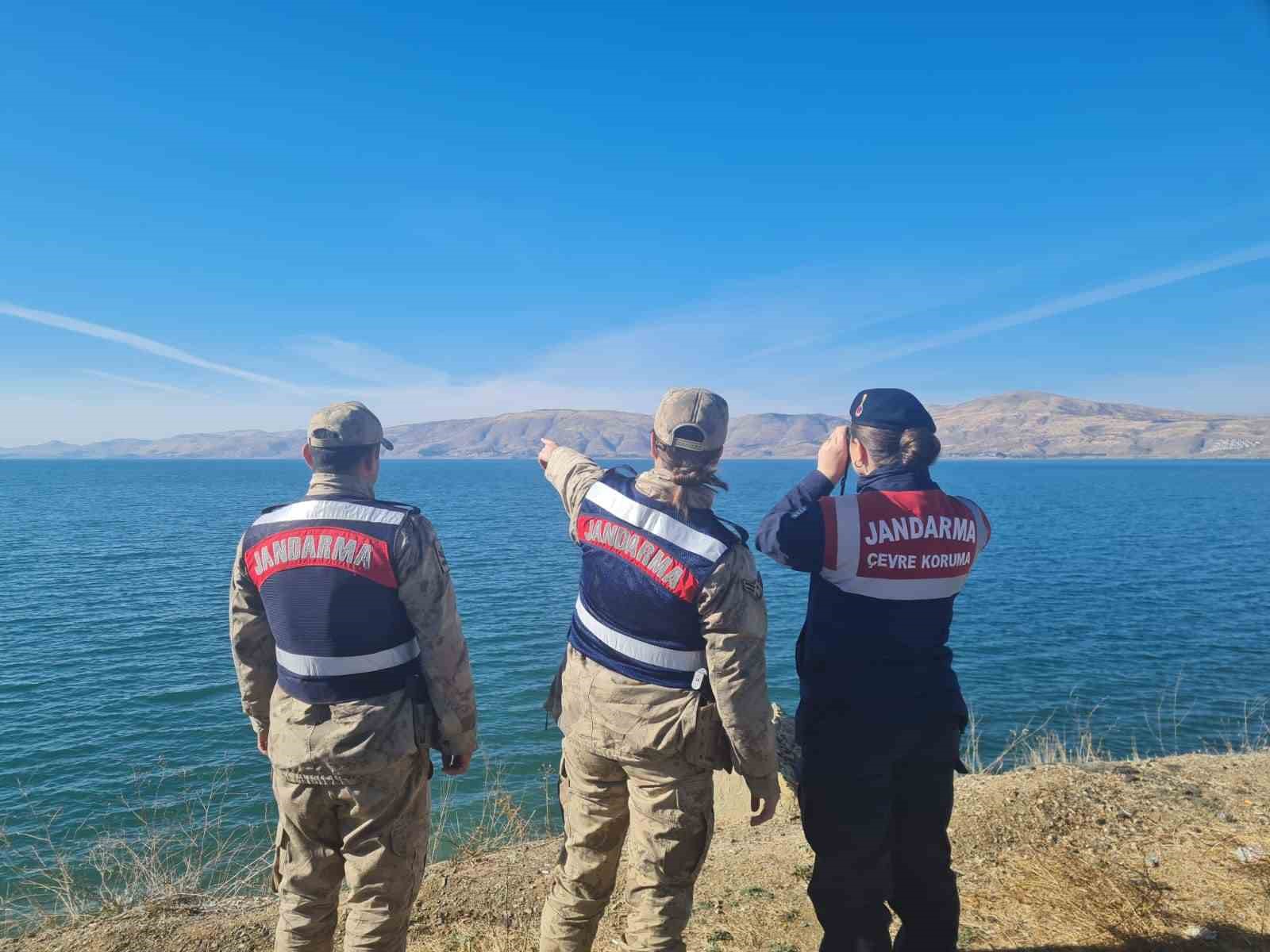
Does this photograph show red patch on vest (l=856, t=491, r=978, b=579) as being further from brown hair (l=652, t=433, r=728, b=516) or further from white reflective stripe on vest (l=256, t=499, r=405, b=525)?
white reflective stripe on vest (l=256, t=499, r=405, b=525)

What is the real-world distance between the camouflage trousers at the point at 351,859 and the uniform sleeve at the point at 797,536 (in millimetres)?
1982

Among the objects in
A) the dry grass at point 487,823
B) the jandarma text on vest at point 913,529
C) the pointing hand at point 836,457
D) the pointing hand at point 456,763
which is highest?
the pointing hand at point 836,457

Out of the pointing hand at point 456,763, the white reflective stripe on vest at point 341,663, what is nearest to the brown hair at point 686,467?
the white reflective stripe on vest at point 341,663

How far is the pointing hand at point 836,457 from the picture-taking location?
3602 mm

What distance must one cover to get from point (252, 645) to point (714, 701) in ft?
7.52

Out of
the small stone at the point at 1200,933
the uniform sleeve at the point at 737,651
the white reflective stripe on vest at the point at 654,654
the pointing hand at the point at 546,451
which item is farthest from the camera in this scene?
the pointing hand at the point at 546,451

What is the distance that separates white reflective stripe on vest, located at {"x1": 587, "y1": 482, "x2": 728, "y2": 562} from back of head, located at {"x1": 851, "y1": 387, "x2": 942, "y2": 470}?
965mm

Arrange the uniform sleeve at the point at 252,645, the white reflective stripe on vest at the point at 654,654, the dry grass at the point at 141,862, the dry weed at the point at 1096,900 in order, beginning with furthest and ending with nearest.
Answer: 1. the dry grass at the point at 141,862
2. the dry weed at the point at 1096,900
3. the uniform sleeve at the point at 252,645
4. the white reflective stripe on vest at the point at 654,654

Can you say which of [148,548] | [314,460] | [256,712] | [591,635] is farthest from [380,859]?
[148,548]

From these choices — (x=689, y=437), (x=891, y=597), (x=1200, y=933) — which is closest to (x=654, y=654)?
(x=689, y=437)

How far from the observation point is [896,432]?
11.4 ft

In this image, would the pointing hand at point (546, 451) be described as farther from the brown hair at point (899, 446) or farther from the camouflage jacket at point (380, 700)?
the brown hair at point (899, 446)

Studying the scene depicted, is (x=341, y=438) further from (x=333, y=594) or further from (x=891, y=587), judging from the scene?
(x=891, y=587)

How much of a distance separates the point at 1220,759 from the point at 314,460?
8.20 metres
